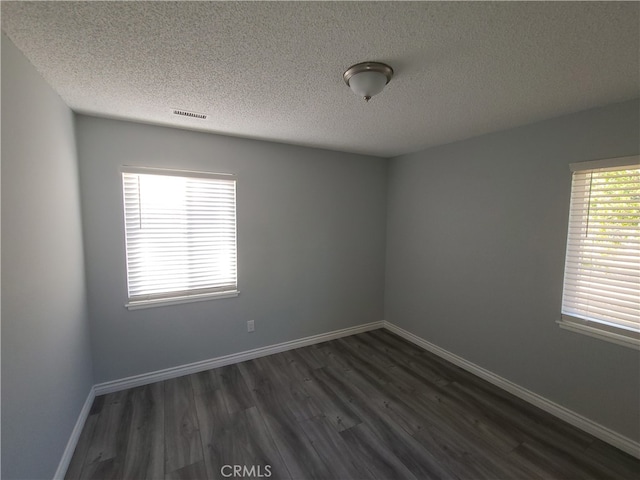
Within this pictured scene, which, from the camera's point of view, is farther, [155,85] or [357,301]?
[357,301]

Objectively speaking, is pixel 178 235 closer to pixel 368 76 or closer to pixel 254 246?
pixel 254 246

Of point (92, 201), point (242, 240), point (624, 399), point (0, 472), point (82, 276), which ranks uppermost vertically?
point (92, 201)

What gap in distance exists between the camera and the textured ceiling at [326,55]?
1082 mm

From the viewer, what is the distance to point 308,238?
3311mm

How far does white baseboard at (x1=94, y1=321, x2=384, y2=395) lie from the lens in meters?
2.45

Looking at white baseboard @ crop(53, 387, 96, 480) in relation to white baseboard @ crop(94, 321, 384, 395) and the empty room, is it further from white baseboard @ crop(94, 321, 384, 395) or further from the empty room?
white baseboard @ crop(94, 321, 384, 395)

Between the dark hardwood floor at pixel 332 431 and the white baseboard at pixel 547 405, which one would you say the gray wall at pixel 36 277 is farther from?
the white baseboard at pixel 547 405

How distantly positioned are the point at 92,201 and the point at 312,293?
236cm

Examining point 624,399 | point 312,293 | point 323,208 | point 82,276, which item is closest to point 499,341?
point 624,399

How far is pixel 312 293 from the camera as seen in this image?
3.40 metres

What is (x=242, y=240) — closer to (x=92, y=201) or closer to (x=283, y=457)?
(x=92, y=201)

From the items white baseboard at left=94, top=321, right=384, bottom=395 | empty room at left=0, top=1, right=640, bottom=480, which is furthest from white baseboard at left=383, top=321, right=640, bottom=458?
white baseboard at left=94, top=321, right=384, bottom=395
